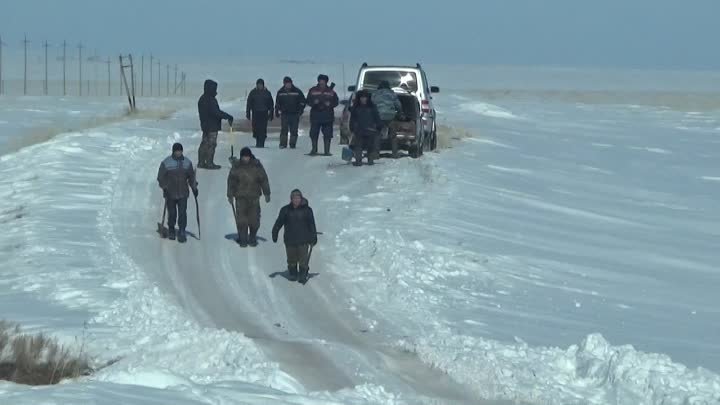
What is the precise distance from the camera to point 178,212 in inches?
755

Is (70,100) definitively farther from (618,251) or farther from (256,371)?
(256,371)

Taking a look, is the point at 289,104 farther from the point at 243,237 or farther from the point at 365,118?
the point at 243,237

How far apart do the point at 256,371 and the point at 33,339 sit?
2119 millimetres

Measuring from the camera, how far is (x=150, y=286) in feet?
53.8

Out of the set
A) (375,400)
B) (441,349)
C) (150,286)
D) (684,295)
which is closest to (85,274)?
(150,286)

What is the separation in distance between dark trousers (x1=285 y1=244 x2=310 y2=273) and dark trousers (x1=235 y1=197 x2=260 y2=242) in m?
1.80

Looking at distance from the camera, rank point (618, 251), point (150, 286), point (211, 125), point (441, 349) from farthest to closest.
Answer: point (211, 125)
point (618, 251)
point (150, 286)
point (441, 349)

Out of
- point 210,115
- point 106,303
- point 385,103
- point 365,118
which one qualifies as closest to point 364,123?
Result: point 365,118

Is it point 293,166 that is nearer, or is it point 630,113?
point 293,166

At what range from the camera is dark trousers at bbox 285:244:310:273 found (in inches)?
675

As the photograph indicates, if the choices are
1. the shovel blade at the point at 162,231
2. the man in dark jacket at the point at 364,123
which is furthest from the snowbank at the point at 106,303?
the man in dark jacket at the point at 364,123

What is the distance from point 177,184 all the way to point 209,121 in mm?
5555

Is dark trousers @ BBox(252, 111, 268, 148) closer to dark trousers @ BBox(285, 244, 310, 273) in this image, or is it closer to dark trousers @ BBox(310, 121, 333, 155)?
dark trousers @ BBox(310, 121, 333, 155)

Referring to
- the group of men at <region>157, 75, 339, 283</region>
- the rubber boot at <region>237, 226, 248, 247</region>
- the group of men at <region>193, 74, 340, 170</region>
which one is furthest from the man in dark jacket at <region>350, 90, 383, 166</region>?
the rubber boot at <region>237, 226, 248, 247</region>
